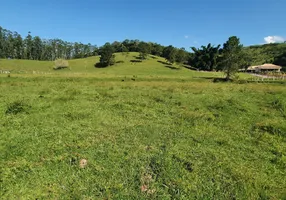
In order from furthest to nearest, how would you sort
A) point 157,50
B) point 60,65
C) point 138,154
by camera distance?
point 157,50
point 60,65
point 138,154

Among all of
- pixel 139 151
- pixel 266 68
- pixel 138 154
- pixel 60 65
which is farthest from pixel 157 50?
pixel 138 154

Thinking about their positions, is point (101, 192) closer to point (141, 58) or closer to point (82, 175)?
point (82, 175)

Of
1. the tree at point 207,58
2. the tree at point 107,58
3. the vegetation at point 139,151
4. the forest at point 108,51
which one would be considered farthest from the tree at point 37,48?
the vegetation at point 139,151

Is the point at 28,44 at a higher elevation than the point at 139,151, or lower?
higher

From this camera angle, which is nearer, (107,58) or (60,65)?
(60,65)

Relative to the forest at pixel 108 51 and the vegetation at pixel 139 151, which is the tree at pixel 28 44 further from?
the vegetation at pixel 139 151

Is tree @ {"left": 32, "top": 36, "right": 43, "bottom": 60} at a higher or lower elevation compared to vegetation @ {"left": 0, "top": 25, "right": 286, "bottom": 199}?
higher

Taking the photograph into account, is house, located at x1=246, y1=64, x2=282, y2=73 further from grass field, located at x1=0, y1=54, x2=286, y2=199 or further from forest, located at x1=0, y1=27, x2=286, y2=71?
grass field, located at x1=0, y1=54, x2=286, y2=199

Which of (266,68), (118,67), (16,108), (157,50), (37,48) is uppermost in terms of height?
(157,50)

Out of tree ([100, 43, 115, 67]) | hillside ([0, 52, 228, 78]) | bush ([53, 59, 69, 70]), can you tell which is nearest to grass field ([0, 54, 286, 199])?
hillside ([0, 52, 228, 78])

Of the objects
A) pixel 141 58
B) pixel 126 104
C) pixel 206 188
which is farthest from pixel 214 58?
pixel 206 188

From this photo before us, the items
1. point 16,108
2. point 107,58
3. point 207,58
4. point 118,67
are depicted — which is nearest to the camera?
point 16,108

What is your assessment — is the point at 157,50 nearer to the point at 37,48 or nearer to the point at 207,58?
the point at 207,58

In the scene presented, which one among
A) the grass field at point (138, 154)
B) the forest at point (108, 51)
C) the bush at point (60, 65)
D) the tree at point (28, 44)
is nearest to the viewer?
the grass field at point (138, 154)
